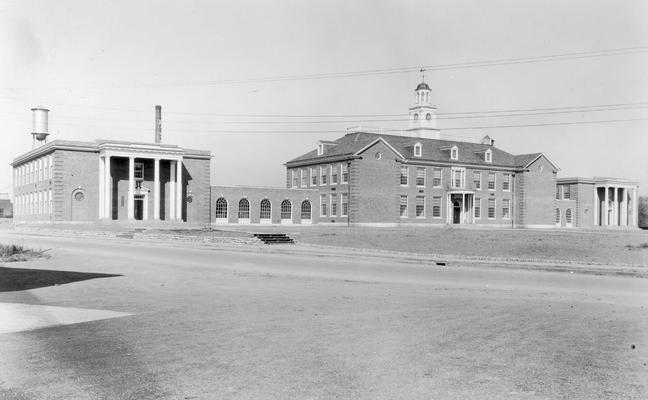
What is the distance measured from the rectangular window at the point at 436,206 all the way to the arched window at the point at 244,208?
22383 millimetres

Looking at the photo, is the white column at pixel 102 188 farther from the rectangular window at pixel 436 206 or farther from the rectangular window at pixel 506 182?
the rectangular window at pixel 506 182

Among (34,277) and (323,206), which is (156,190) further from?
(34,277)

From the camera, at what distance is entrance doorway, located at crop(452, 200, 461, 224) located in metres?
71.1

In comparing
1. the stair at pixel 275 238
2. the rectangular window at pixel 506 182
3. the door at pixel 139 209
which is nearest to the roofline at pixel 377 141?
the rectangular window at pixel 506 182

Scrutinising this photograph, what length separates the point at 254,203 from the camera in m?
60.1

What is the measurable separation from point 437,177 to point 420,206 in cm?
433

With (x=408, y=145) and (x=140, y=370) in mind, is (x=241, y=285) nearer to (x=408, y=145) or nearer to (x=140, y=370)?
(x=140, y=370)

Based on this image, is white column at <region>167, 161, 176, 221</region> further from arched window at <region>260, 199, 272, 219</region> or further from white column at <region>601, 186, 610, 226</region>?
white column at <region>601, 186, 610, 226</region>

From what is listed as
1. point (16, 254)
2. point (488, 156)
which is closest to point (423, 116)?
point (488, 156)

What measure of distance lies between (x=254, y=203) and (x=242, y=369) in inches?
2124

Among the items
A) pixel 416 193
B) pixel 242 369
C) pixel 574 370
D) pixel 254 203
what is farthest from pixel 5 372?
pixel 416 193

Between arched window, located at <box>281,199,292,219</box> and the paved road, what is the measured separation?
1841 inches

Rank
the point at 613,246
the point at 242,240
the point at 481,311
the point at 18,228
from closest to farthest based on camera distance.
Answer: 1. the point at 481,311
2. the point at 613,246
3. the point at 242,240
4. the point at 18,228

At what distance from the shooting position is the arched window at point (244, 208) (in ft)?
196
